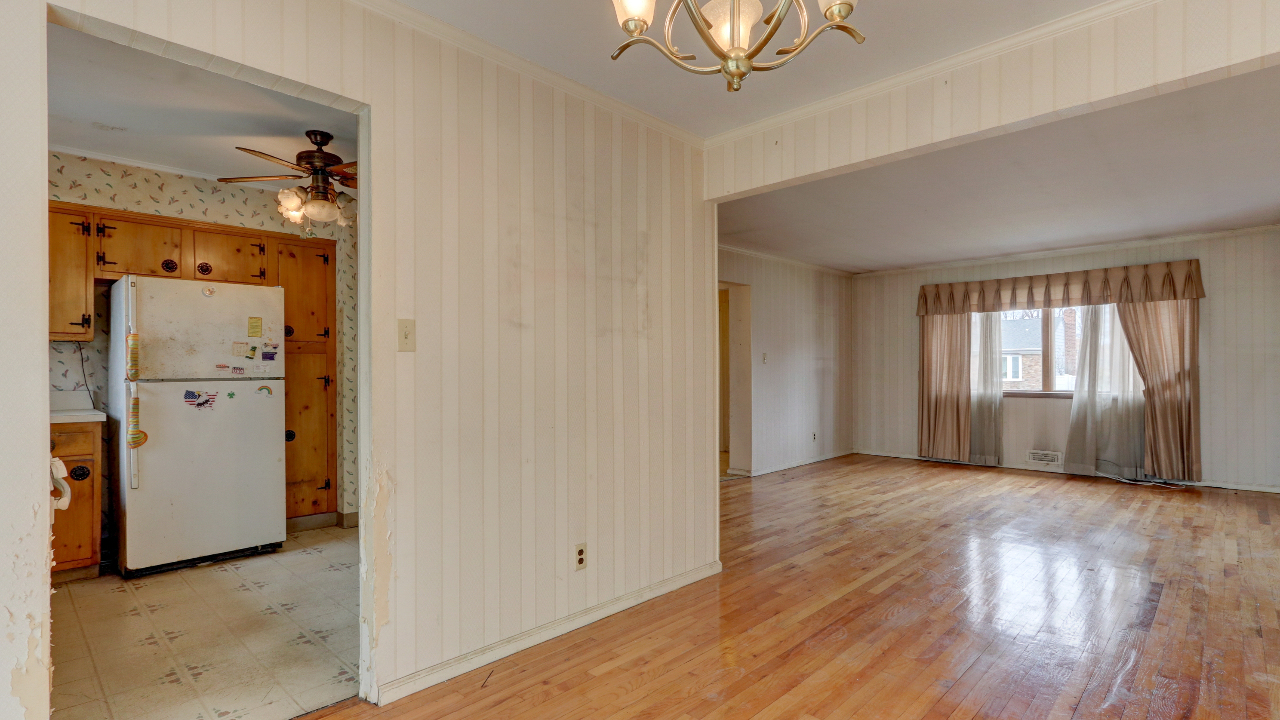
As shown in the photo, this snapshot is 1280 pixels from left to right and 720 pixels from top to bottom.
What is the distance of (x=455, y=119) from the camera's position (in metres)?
2.44

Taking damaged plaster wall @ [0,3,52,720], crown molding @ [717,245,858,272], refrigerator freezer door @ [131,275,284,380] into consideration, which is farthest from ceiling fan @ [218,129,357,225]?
crown molding @ [717,245,858,272]

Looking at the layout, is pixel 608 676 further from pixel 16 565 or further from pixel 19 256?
pixel 19 256

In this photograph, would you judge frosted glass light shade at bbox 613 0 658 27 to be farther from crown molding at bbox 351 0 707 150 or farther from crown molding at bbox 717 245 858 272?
crown molding at bbox 717 245 858 272

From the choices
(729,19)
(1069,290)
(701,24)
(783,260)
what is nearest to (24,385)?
(701,24)

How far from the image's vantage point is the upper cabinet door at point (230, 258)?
13.6 ft

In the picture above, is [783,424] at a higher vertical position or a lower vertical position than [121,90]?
lower

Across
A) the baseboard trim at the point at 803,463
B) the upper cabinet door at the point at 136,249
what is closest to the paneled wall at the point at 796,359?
the baseboard trim at the point at 803,463

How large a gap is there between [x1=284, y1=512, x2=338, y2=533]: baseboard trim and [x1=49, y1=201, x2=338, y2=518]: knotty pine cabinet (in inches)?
1.8

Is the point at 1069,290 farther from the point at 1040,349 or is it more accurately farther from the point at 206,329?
the point at 206,329

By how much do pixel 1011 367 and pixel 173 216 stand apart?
8298 mm

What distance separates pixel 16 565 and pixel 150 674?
1.15 m

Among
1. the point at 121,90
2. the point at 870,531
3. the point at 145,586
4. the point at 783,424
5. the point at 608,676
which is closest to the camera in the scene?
the point at 608,676

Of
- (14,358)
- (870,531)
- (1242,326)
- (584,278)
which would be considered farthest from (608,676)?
(1242,326)

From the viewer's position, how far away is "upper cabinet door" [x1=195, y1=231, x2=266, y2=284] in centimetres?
413
